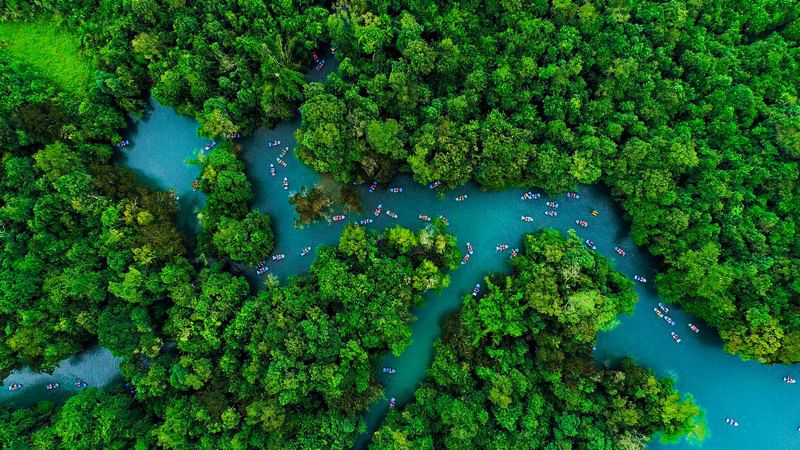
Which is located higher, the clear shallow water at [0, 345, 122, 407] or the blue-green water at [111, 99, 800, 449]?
the blue-green water at [111, 99, 800, 449]

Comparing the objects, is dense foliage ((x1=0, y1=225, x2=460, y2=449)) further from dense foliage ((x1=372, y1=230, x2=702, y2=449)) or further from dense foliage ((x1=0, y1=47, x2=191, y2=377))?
dense foliage ((x1=372, y1=230, x2=702, y2=449))

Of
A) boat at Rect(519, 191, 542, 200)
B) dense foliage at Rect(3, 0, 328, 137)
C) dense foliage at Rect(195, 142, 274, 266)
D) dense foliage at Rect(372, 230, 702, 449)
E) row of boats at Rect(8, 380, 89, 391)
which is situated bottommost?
row of boats at Rect(8, 380, 89, 391)

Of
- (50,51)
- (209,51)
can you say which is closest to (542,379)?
(209,51)

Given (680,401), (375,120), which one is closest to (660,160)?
(680,401)

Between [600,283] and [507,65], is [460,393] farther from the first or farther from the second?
[507,65]

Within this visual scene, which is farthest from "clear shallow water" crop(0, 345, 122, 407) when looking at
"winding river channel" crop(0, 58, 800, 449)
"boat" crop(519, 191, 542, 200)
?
"boat" crop(519, 191, 542, 200)
